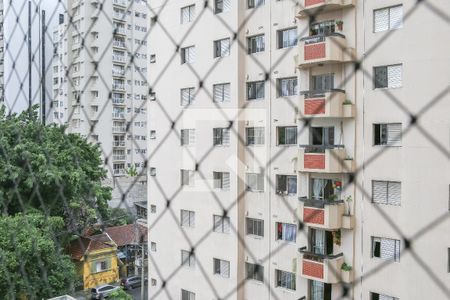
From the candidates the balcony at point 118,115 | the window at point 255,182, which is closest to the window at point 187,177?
the window at point 255,182

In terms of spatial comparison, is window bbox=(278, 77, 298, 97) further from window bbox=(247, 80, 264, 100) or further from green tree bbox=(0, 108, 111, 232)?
green tree bbox=(0, 108, 111, 232)

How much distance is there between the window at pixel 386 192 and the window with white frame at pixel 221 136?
0.96m

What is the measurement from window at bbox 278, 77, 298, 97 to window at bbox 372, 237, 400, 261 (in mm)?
893

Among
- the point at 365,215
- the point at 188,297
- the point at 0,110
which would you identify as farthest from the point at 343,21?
the point at 0,110

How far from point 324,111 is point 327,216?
53 cm

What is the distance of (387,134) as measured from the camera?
7.41 feet

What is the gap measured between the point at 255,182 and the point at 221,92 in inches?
22.7

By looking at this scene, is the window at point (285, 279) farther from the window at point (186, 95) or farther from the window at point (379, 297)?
the window at point (186, 95)

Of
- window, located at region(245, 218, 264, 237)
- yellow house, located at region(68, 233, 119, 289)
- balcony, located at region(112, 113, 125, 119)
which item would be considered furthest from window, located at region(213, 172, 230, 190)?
balcony, located at region(112, 113, 125, 119)

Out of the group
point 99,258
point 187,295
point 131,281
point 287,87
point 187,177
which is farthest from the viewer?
point 131,281

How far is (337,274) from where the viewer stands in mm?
2469

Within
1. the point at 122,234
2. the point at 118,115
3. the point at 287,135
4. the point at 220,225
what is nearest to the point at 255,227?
the point at 220,225

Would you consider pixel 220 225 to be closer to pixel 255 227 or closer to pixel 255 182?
pixel 255 227

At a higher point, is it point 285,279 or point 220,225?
point 220,225
